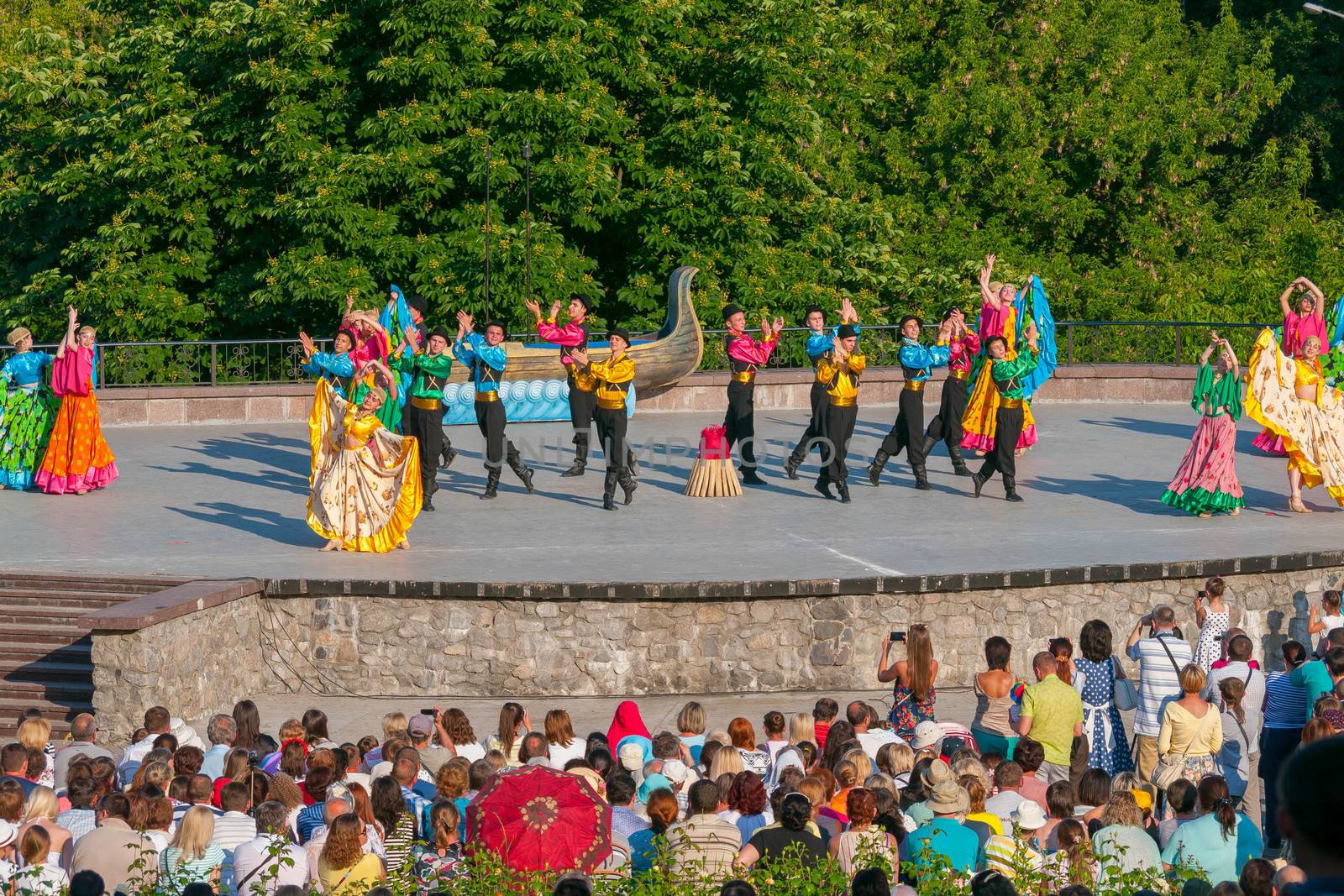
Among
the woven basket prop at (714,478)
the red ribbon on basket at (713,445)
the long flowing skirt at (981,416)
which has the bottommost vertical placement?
the woven basket prop at (714,478)

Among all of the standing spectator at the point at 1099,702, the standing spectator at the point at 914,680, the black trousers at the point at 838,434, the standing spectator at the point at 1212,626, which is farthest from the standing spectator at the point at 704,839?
the black trousers at the point at 838,434

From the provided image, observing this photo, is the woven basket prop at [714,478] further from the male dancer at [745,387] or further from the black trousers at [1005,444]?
the black trousers at [1005,444]

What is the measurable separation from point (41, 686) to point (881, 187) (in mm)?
21706

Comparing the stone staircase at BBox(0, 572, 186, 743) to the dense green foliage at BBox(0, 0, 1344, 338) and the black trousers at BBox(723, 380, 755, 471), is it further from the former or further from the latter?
the dense green foliage at BBox(0, 0, 1344, 338)

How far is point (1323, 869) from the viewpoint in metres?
2.95

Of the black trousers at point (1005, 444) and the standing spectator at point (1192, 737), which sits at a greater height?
the black trousers at point (1005, 444)

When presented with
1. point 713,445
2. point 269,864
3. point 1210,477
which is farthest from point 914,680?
point 713,445

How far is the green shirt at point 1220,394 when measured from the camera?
16.2 m

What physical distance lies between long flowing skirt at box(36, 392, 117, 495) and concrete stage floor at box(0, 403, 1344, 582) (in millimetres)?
203

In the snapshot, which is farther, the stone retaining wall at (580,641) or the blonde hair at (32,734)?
the stone retaining wall at (580,641)

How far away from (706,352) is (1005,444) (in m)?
8.70

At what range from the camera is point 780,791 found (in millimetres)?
7832

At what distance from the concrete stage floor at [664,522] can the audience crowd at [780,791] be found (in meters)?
3.78

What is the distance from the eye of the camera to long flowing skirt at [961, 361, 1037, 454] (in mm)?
18906
